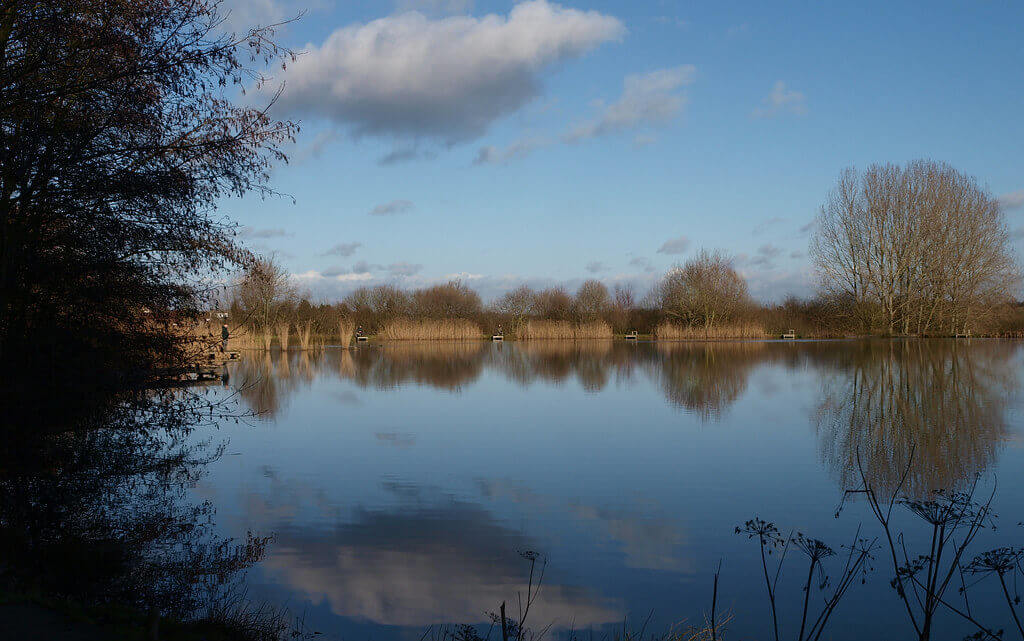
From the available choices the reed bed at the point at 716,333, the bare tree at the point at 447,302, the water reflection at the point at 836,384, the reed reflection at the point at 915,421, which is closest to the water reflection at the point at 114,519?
the water reflection at the point at 836,384

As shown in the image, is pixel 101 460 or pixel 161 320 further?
pixel 161 320

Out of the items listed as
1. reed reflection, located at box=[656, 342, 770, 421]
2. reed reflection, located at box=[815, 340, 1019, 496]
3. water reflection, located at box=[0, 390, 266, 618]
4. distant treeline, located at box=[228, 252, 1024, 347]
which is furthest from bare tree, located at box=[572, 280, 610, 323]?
water reflection, located at box=[0, 390, 266, 618]

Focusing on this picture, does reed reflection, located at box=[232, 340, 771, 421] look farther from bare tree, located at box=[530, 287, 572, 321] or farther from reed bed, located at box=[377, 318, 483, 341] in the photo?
bare tree, located at box=[530, 287, 572, 321]

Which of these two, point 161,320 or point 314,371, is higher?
point 161,320

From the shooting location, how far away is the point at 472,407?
37.4 feet

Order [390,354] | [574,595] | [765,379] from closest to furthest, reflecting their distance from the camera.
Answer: [574,595]
[765,379]
[390,354]

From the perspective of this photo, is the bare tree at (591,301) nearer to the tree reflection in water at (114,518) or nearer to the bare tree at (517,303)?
the bare tree at (517,303)

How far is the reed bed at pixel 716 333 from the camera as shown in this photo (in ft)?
116

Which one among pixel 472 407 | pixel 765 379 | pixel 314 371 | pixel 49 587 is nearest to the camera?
pixel 49 587

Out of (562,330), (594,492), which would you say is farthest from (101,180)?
(562,330)

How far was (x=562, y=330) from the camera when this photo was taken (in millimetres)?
38031

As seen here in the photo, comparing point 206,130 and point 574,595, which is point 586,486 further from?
point 206,130

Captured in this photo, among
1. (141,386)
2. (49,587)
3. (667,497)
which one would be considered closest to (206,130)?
(141,386)

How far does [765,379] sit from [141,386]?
40.5 feet
